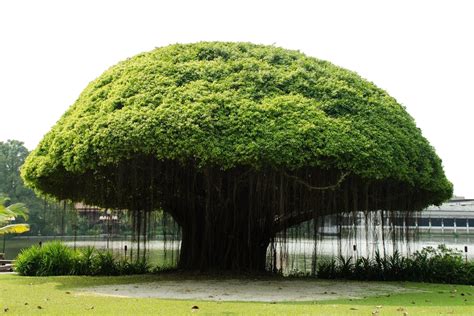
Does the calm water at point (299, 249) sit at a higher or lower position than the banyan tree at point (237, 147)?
lower

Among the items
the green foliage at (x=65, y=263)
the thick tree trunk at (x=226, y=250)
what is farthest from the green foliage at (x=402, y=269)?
the green foliage at (x=65, y=263)

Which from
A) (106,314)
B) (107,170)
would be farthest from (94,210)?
(106,314)

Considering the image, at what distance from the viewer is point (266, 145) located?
11078 mm

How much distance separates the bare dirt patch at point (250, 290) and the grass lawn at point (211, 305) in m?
0.59

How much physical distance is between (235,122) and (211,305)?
12.8 feet

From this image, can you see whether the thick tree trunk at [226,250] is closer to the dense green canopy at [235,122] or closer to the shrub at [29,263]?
the dense green canopy at [235,122]

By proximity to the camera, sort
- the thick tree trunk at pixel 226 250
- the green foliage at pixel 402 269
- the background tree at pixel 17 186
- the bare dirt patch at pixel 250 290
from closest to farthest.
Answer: the bare dirt patch at pixel 250 290
the green foliage at pixel 402 269
the thick tree trunk at pixel 226 250
the background tree at pixel 17 186

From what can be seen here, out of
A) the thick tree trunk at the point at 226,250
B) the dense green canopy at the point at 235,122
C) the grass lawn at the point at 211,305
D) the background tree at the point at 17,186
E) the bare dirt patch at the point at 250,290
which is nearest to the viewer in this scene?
the grass lawn at the point at 211,305

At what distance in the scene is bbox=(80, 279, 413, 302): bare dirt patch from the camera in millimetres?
10219

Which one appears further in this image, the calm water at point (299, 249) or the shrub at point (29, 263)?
the shrub at point (29, 263)

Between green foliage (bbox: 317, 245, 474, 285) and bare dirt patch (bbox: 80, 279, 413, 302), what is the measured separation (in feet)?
3.67

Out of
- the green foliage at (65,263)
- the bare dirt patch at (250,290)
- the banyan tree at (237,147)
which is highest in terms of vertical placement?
the banyan tree at (237,147)

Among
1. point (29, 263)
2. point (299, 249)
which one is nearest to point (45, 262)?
point (29, 263)

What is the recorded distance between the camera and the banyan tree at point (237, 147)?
37.0ft
